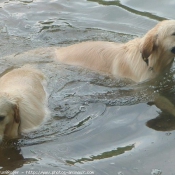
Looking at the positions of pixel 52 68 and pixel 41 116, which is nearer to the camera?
pixel 41 116

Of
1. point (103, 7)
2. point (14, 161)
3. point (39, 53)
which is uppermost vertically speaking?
point (103, 7)

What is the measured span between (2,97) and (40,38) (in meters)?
4.09

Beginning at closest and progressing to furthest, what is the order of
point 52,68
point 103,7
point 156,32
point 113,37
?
point 156,32
point 52,68
point 113,37
point 103,7

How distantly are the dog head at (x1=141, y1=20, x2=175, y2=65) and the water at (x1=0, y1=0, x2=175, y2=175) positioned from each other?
0.54 m

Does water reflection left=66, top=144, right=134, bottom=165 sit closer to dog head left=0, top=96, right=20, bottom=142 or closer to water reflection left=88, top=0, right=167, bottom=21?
dog head left=0, top=96, right=20, bottom=142

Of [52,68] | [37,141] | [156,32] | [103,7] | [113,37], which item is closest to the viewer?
[37,141]

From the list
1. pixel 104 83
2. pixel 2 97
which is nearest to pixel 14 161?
pixel 2 97

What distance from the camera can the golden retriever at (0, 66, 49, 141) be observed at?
6.08 metres

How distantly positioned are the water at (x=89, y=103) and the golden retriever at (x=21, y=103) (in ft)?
0.46

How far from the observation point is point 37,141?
634 centimetres

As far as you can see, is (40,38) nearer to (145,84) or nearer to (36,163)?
(145,84)

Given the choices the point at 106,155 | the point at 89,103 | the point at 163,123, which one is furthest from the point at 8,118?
the point at 163,123

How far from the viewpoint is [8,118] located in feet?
19.9

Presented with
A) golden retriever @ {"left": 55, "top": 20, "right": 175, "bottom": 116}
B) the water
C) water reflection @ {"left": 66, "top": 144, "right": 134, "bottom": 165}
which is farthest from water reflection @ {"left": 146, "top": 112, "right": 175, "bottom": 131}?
water reflection @ {"left": 66, "top": 144, "right": 134, "bottom": 165}
